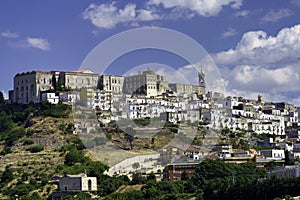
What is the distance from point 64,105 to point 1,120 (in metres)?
4.90

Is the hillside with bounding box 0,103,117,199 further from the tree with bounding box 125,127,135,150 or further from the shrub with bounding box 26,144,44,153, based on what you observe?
the tree with bounding box 125,127,135,150

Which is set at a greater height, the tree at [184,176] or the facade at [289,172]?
the facade at [289,172]

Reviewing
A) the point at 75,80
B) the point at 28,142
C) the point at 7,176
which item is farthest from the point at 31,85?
the point at 7,176

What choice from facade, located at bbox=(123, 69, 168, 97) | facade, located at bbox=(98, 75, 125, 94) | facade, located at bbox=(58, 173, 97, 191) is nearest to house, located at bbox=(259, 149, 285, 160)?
facade, located at bbox=(58, 173, 97, 191)

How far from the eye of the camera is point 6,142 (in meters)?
50.3

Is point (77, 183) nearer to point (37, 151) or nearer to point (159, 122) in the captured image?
point (37, 151)

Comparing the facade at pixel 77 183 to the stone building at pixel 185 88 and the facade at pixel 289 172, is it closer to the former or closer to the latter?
the facade at pixel 289 172

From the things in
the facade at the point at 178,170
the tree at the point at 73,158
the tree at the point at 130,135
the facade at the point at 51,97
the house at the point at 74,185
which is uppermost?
the facade at the point at 51,97

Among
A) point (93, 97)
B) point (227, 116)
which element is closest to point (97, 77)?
point (93, 97)

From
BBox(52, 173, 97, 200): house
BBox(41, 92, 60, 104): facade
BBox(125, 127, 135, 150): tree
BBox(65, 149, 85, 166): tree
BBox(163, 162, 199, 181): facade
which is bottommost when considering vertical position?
BBox(52, 173, 97, 200): house

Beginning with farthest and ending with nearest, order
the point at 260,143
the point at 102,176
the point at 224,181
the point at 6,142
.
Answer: the point at 260,143
the point at 6,142
the point at 102,176
the point at 224,181

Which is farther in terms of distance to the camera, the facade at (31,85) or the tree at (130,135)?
the facade at (31,85)

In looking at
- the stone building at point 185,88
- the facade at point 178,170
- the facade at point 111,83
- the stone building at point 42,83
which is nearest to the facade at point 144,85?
the facade at point 111,83

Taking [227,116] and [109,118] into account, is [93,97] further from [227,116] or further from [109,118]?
[227,116]
